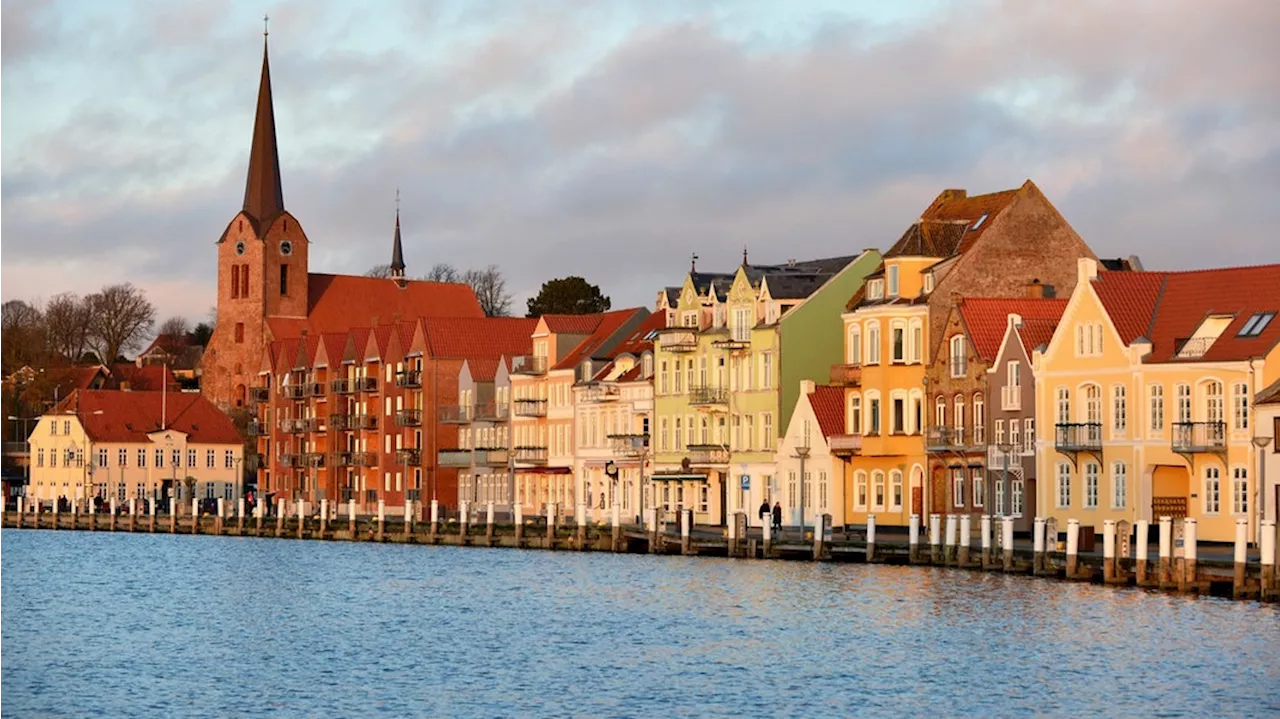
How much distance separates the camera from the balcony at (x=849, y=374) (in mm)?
90562

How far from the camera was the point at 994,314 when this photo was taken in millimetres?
85562

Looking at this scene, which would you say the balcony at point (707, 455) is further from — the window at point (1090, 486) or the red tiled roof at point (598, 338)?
the window at point (1090, 486)

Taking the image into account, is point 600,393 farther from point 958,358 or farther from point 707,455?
point 958,358

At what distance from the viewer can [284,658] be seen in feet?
166

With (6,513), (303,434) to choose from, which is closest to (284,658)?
(6,513)

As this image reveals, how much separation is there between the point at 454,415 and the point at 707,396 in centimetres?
2691

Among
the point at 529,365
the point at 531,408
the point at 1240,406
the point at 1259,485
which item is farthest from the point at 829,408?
the point at 529,365

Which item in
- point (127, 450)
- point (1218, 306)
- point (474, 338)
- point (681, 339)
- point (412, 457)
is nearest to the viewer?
point (1218, 306)

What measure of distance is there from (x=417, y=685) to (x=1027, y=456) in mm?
39714

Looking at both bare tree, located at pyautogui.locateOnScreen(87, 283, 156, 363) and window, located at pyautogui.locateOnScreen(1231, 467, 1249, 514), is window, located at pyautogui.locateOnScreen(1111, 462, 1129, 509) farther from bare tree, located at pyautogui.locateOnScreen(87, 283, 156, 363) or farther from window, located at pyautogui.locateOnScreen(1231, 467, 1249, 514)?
bare tree, located at pyautogui.locateOnScreen(87, 283, 156, 363)

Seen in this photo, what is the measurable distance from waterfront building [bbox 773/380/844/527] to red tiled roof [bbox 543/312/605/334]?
1030 inches

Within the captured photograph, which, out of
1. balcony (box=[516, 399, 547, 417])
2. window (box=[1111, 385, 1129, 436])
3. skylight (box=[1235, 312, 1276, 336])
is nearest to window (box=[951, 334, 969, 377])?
window (box=[1111, 385, 1129, 436])

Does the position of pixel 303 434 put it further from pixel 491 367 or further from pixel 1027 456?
pixel 1027 456

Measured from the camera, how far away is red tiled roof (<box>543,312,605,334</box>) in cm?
11894
